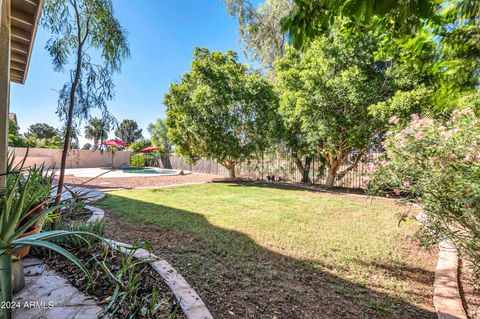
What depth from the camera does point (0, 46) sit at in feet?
7.18

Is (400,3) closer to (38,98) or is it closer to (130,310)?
(130,310)

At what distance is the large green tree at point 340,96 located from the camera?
8.34m

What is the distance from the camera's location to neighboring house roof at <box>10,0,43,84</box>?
111 inches

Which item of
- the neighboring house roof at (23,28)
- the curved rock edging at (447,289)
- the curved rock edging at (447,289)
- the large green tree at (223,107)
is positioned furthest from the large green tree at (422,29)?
the large green tree at (223,107)

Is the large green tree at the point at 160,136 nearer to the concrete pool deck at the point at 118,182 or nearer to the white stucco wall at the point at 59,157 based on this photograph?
the white stucco wall at the point at 59,157

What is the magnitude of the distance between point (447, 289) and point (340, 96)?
7.29 m

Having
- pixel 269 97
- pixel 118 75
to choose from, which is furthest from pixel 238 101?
pixel 118 75

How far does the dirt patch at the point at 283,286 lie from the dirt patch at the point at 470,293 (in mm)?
293

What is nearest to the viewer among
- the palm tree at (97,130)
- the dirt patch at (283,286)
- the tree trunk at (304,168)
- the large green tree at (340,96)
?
the dirt patch at (283,286)

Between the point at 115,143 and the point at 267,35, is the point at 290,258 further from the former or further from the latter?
the point at 267,35

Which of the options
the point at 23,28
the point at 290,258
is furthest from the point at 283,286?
the point at 23,28

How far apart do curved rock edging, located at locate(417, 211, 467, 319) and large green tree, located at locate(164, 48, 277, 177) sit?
8.81 meters

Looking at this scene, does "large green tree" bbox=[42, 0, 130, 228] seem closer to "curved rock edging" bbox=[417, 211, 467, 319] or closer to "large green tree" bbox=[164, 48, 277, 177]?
"curved rock edging" bbox=[417, 211, 467, 319]

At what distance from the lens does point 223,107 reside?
1148cm
